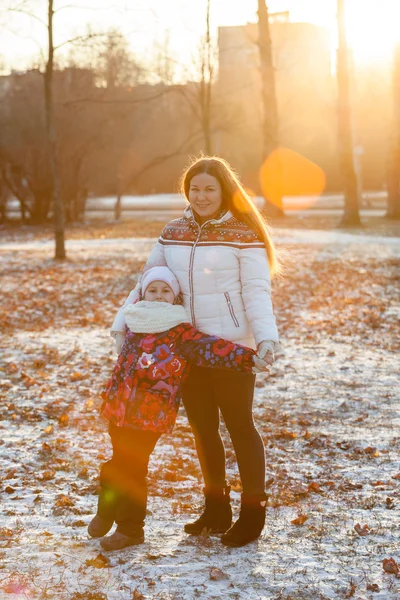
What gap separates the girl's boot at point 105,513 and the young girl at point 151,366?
7 centimetres

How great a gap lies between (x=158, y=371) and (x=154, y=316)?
0.84 feet

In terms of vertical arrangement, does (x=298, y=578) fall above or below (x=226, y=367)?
below

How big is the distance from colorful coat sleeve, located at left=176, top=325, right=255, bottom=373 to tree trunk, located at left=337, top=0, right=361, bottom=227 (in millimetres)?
22939

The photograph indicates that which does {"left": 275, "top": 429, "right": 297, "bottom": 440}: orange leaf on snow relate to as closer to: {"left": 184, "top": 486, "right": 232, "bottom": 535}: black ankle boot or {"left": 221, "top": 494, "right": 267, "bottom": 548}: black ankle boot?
{"left": 184, "top": 486, "right": 232, "bottom": 535}: black ankle boot

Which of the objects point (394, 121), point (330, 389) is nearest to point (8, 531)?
point (330, 389)

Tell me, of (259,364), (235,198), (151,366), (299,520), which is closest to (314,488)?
(299,520)

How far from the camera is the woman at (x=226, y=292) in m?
3.76

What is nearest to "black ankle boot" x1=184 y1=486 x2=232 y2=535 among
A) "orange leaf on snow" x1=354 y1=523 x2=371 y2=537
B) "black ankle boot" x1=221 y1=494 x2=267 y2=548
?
"black ankle boot" x1=221 y1=494 x2=267 y2=548

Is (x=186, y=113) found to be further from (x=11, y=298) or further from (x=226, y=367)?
(x=226, y=367)

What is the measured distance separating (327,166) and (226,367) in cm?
5532

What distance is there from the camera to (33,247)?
2261 centimetres

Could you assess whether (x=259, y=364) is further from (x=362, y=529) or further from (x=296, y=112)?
(x=296, y=112)

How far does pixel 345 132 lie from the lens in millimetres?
26406

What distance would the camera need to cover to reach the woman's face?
384 centimetres
